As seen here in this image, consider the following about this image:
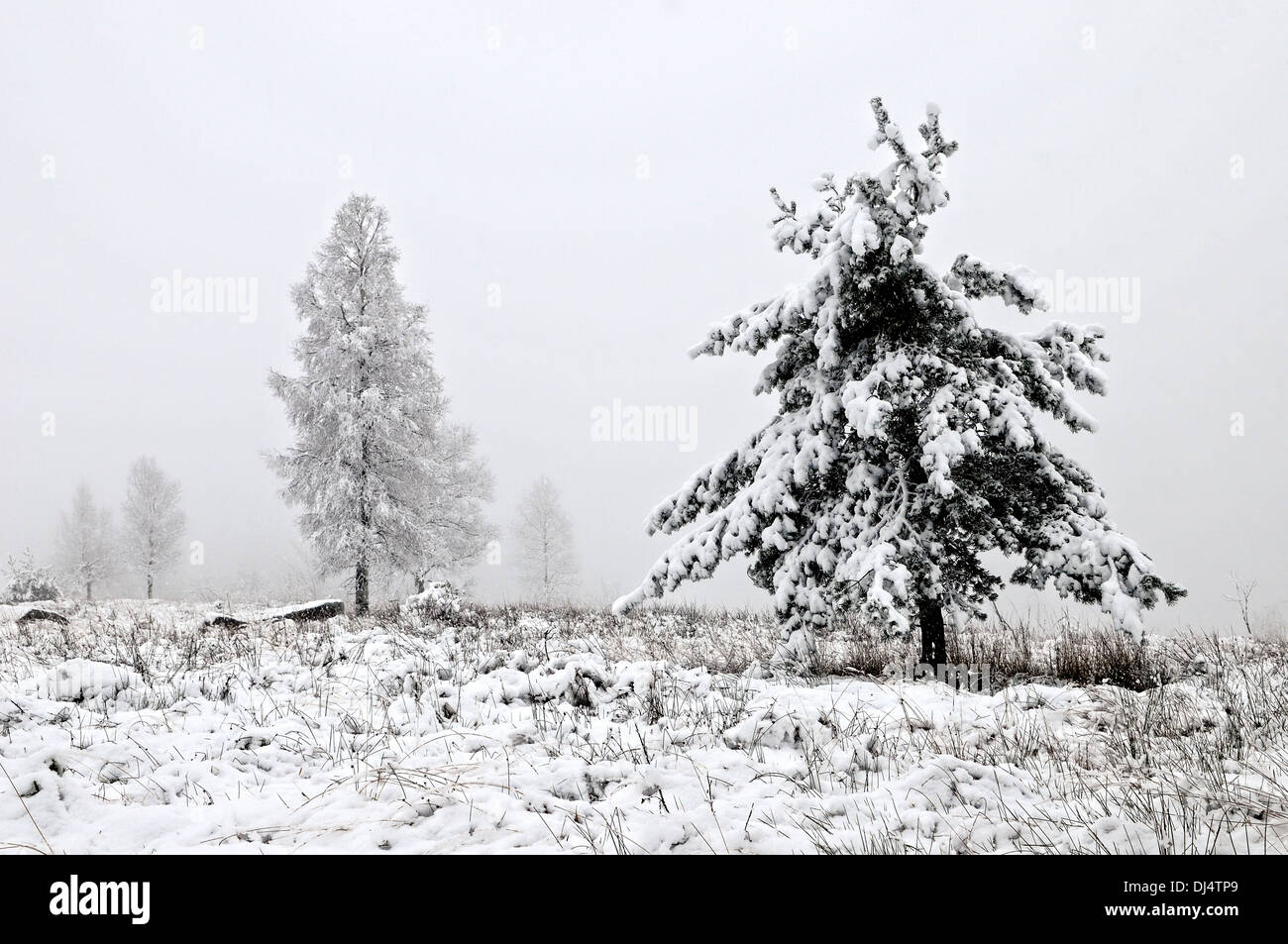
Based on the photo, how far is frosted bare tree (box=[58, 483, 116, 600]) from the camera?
3772cm

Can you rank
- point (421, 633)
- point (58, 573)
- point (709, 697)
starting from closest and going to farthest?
point (709, 697) → point (421, 633) → point (58, 573)

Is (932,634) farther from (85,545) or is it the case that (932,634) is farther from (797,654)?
(85,545)

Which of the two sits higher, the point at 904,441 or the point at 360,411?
the point at 360,411

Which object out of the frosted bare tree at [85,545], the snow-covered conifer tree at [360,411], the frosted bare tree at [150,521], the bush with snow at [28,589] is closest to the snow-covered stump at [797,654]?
the snow-covered conifer tree at [360,411]

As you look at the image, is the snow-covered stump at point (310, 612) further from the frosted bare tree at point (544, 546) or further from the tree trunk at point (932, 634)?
the frosted bare tree at point (544, 546)

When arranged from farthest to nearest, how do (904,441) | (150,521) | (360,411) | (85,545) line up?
1. (85,545)
2. (150,521)
3. (360,411)
4. (904,441)

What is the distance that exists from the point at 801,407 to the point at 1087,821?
16.1 feet

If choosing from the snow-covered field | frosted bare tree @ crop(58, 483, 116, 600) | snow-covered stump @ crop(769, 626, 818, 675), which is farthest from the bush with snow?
snow-covered stump @ crop(769, 626, 818, 675)

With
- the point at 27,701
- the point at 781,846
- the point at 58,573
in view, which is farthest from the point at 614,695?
the point at 58,573

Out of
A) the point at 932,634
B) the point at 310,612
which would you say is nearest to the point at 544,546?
the point at 310,612

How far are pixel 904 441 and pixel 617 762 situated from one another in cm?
434

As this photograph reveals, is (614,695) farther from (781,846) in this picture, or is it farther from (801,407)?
(801,407)

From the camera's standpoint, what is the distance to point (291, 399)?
17.7 meters

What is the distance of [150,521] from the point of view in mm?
34812
